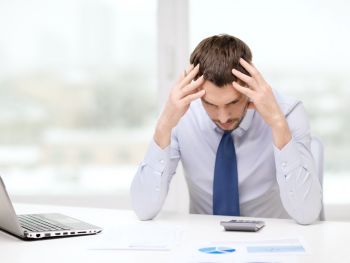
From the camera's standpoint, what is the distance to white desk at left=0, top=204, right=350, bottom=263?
158 cm

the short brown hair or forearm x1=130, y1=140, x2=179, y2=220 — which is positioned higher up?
the short brown hair

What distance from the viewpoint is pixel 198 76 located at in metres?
2.24

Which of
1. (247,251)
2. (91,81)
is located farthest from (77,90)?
(247,251)

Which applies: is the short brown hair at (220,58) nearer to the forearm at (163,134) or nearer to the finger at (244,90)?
the finger at (244,90)

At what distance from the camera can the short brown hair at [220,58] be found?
2.14m

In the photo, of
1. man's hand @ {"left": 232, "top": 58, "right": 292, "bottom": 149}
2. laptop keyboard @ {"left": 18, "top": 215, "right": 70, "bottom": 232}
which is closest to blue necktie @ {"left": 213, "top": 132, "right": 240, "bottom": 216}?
man's hand @ {"left": 232, "top": 58, "right": 292, "bottom": 149}

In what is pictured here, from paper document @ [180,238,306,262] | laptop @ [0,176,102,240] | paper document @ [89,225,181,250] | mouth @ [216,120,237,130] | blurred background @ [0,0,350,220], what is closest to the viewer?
paper document @ [180,238,306,262]

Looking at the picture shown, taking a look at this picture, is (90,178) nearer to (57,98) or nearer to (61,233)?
(57,98)

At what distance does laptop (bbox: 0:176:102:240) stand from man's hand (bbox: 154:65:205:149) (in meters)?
0.43

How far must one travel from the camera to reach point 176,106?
2207 mm

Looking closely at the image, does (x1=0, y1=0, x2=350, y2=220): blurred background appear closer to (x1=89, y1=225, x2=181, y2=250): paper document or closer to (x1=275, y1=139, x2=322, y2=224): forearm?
(x1=275, y1=139, x2=322, y2=224): forearm

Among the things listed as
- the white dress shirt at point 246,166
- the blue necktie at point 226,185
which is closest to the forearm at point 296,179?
the white dress shirt at point 246,166

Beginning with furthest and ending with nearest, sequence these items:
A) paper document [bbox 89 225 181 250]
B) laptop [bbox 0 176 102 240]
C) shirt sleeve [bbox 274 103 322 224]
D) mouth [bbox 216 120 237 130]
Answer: mouth [bbox 216 120 237 130] < shirt sleeve [bbox 274 103 322 224] < laptop [bbox 0 176 102 240] < paper document [bbox 89 225 181 250]

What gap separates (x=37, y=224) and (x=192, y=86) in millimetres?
697
